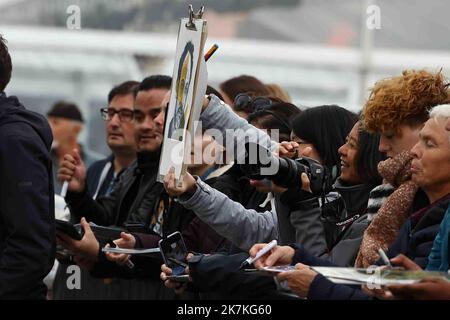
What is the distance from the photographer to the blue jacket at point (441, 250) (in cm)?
455

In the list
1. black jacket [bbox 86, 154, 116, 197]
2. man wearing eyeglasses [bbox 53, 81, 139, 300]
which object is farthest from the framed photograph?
black jacket [bbox 86, 154, 116, 197]

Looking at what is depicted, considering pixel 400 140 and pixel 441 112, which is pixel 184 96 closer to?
pixel 400 140

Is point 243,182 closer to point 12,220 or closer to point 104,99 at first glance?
point 12,220

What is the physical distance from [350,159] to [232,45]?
950 cm

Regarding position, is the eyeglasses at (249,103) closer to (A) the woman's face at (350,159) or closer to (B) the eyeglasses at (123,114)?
(A) the woman's face at (350,159)

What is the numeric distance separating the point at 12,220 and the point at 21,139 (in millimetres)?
286

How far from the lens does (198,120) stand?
5.70 m

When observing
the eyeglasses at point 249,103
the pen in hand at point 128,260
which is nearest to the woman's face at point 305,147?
the eyeglasses at point 249,103

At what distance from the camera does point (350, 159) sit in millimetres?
5578

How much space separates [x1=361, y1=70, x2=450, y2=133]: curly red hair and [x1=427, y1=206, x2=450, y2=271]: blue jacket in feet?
2.32

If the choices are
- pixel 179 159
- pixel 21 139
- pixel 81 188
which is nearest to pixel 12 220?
pixel 21 139

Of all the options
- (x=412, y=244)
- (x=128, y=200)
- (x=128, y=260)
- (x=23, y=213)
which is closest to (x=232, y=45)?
(x=128, y=200)

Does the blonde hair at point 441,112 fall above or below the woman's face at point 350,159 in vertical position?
above

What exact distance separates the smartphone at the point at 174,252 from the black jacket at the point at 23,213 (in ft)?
2.61
